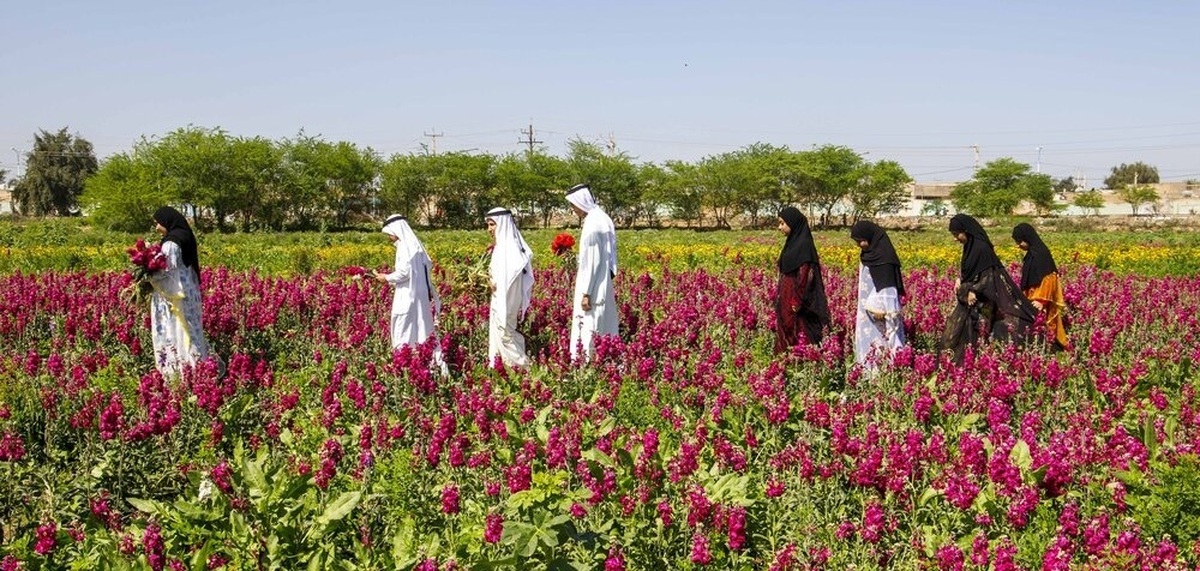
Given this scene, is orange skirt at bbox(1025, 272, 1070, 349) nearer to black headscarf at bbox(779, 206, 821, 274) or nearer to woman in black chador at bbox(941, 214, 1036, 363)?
woman in black chador at bbox(941, 214, 1036, 363)

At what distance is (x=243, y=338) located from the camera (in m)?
8.07

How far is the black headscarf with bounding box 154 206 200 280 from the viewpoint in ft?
23.9

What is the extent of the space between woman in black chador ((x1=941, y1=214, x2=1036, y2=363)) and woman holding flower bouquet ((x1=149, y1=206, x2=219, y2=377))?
20.0 ft

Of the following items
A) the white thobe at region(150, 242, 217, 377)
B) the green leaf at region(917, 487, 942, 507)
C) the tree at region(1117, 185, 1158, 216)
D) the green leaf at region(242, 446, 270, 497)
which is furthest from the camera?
the tree at region(1117, 185, 1158, 216)

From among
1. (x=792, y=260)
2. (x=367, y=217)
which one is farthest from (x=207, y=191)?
(x=792, y=260)

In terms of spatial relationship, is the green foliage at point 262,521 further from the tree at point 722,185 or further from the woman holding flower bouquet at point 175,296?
the tree at point 722,185

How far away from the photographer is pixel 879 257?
7.55m

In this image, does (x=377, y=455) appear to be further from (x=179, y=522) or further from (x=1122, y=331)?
Answer: (x=1122, y=331)

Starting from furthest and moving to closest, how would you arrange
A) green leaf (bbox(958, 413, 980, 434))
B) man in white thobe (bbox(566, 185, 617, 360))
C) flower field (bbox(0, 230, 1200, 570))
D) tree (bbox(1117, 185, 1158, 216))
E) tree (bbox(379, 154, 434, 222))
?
tree (bbox(1117, 185, 1158, 216)) → tree (bbox(379, 154, 434, 222)) → man in white thobe (bbox(566, 185, 617, 360)) → green leaf (bbox(958, 413, 980, 434)) → flower field (bbox(0, 230, 1200, 570))

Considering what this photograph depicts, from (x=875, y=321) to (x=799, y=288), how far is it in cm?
68

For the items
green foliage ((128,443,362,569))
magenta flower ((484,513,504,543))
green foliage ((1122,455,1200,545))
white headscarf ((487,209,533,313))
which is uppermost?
white headscarf ((487,209,533,313))

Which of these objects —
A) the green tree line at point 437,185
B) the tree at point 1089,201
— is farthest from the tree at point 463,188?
the tree at point 1089,201

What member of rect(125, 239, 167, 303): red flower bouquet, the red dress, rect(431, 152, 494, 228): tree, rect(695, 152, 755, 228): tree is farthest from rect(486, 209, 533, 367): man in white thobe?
rect(695, 152, 755, 228): tree

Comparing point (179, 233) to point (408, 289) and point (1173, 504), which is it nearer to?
point (408, 289)
